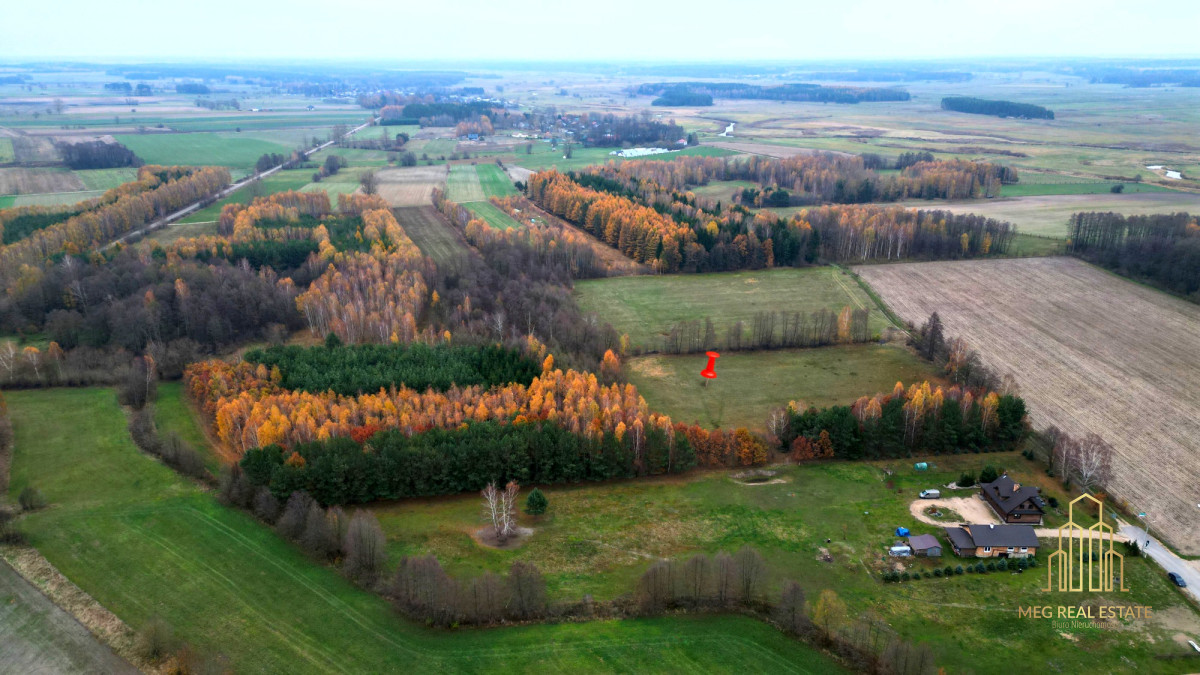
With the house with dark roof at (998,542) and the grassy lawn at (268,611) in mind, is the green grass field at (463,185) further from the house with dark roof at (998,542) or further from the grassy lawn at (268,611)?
the house with dark roof at (998,542)

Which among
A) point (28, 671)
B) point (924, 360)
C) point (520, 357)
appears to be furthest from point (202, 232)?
point (924, 360)

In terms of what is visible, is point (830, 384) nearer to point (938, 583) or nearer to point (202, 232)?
point (938, 583)

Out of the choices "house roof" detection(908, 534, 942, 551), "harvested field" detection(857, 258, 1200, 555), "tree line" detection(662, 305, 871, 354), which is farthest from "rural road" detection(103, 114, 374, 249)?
"harvested field" detection(857, 258, 1200, 555)

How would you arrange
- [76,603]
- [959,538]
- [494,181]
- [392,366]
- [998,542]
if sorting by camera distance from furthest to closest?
[494,181] → [392,366] → [959,538] → [998,542] → [76,603]

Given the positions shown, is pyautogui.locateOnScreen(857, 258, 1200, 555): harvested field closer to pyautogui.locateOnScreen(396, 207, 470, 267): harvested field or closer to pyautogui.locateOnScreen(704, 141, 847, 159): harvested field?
pyautogui.locateOnScreen(396, 207, 470, 267): harvested field

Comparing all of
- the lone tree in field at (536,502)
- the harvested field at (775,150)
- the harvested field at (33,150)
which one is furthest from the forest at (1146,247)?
the harvested field at (33,150)

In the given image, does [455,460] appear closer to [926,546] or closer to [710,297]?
[926,546]

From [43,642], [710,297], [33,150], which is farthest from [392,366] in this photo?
[33,150]
